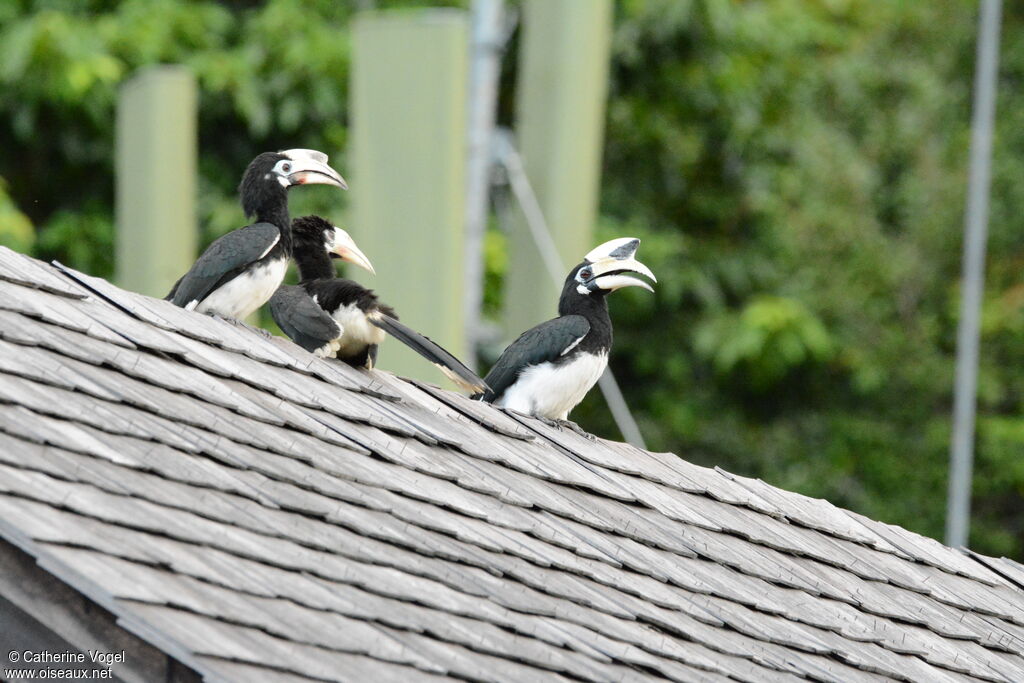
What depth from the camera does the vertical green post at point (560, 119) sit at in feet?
33.2

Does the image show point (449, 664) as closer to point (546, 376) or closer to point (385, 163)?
point (546, 376)

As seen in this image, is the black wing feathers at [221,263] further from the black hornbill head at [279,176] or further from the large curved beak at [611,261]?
the large curved beak at [611,261]

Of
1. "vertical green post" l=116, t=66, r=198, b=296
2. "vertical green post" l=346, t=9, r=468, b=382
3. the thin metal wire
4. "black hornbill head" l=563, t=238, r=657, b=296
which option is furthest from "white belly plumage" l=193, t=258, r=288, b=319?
"vertical green post" l=116, t=66, r=198, b=296

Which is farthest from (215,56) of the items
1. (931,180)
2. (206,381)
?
(206,381)

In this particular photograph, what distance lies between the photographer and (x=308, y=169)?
557 cm

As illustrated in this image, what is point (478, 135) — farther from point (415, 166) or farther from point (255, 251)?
point (255, 251)

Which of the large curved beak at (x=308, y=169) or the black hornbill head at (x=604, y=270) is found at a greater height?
the black hornbill head at (x=604, y=270)

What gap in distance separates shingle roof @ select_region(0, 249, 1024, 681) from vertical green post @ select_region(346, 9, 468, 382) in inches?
145

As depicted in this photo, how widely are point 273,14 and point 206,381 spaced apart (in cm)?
1262

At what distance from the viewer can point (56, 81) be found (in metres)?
14.1

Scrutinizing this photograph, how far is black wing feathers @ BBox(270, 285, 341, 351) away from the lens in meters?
4.86

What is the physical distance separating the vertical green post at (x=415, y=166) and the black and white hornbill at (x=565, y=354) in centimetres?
239

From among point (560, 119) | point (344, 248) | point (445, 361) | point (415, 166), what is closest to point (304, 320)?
point (445, 361)

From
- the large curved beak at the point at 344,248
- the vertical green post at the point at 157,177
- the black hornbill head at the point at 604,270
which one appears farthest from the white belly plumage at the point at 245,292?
the vertical green post at the point at 157,177
